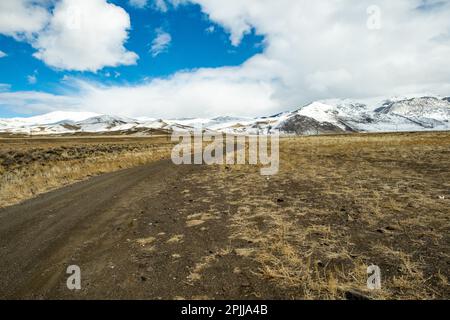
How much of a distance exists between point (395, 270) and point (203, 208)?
22.6 ft

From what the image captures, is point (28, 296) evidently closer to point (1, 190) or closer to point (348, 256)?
point (348, 256)

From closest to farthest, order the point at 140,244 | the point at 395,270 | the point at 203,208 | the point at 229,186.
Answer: the point at 395,270 → the point at 140,244 → the point at 203,208 → the point at 229,186

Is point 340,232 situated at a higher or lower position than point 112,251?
higher

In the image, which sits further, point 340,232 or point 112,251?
point 340,232

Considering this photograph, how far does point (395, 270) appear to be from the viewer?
19.7 ft

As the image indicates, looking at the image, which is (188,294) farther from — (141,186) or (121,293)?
(141,186)

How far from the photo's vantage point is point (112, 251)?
7.49m

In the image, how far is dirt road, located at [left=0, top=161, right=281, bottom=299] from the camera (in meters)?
5.64

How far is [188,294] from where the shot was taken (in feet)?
17.8

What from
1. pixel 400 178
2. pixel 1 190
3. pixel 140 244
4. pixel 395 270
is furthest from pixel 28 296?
pixel 400 178

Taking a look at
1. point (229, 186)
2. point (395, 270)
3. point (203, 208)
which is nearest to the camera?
point (395, 270)

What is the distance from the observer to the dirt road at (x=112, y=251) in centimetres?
564
